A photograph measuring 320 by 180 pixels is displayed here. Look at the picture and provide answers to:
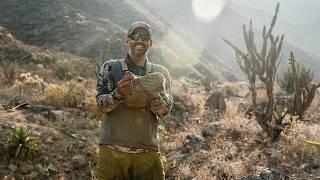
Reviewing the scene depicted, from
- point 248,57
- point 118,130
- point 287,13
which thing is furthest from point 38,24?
point 287,13

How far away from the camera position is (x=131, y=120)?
3785mm

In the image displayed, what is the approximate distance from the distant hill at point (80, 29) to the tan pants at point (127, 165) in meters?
A: 26.1

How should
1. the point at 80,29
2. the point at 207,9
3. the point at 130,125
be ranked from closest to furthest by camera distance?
the point at 130,125 → the point at 80,29 → the point at 207,9

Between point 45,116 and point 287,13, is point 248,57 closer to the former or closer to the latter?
point 45,116

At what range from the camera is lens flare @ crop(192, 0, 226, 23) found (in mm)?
74438

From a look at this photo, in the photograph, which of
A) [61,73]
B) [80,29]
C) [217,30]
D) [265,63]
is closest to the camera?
[265,63]

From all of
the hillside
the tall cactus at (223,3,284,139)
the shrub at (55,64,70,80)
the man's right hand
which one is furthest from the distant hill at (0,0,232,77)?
the man's right hand

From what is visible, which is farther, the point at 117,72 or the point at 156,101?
the point at 117,72

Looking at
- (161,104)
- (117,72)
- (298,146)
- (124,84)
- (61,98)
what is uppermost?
(61,98)

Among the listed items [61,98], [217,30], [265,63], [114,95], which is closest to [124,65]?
[114,95]

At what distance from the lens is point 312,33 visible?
10119cm

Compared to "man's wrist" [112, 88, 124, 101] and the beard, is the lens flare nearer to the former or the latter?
the beard

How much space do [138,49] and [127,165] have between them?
0.97m

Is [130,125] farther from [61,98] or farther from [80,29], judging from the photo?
[80,29]
